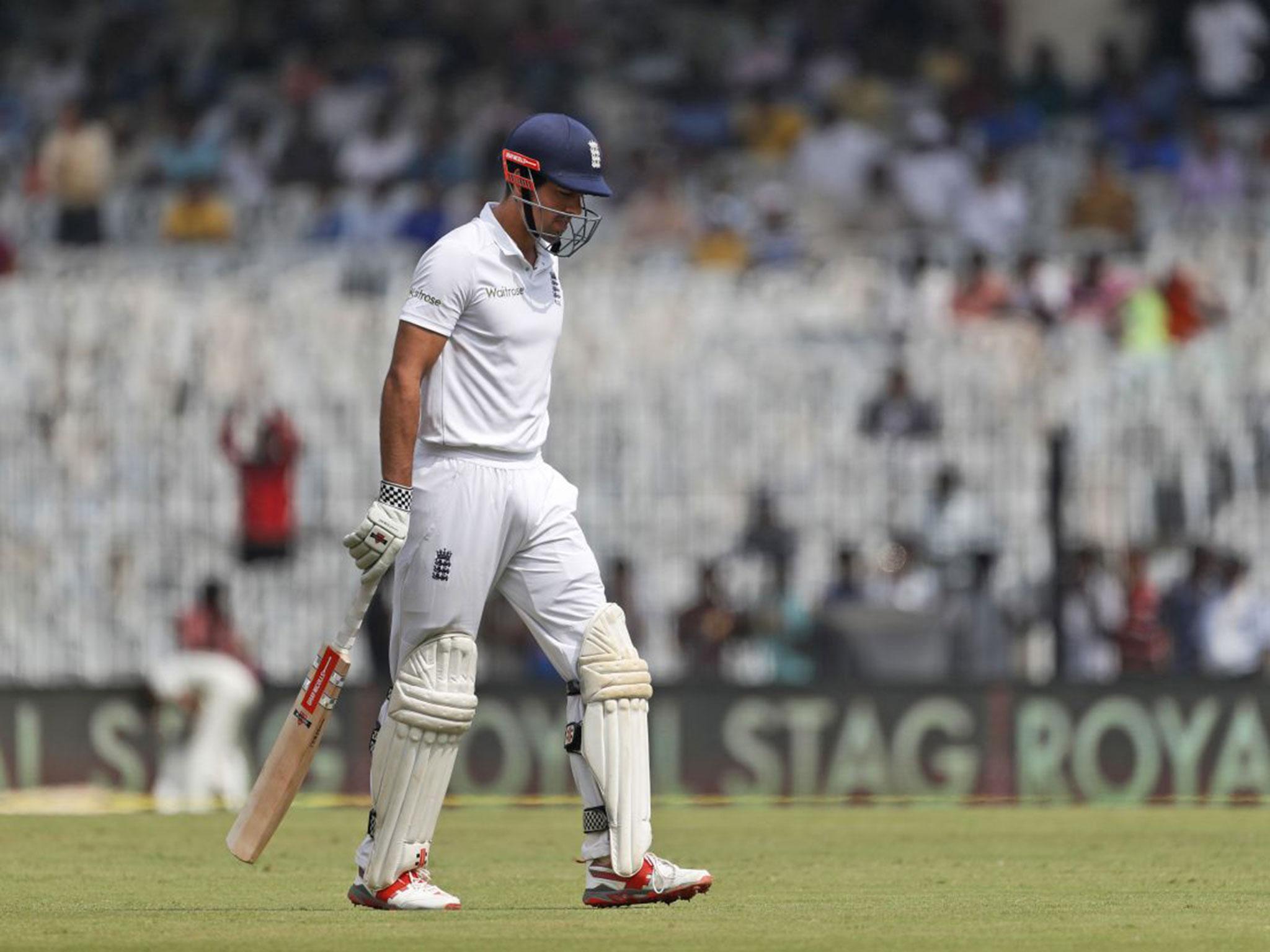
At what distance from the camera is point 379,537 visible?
6371 mm

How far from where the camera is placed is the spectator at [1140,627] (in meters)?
13.9

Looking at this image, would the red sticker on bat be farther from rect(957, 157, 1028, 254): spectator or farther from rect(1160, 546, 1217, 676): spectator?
rect(957, 157, 1028, 254): spectator

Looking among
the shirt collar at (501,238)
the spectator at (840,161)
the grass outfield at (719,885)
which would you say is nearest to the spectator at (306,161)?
the spectator at (840,161)

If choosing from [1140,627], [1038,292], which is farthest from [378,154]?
[1140,627]

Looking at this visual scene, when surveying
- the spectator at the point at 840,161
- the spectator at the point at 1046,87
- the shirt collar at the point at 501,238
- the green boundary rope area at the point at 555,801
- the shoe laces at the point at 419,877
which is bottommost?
the green boundary rope area at the point at 555,801

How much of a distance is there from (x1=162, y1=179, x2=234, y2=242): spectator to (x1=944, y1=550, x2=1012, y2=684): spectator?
22.7 ft

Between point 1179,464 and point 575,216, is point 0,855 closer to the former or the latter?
point 575,216

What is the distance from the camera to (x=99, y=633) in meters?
14.7

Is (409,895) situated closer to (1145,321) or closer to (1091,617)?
(1091,617)

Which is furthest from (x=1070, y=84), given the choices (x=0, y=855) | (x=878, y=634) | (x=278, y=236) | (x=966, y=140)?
(x=0, y=855)

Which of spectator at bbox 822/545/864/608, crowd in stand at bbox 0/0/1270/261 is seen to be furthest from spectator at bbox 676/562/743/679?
crowd in stand at bbox 0/0/1270/261

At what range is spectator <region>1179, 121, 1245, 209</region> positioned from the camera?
59.3 ft

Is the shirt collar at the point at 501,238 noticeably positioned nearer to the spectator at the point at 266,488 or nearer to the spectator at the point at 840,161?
the spectator at the point at 266,488

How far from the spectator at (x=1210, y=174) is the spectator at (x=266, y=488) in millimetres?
6855
